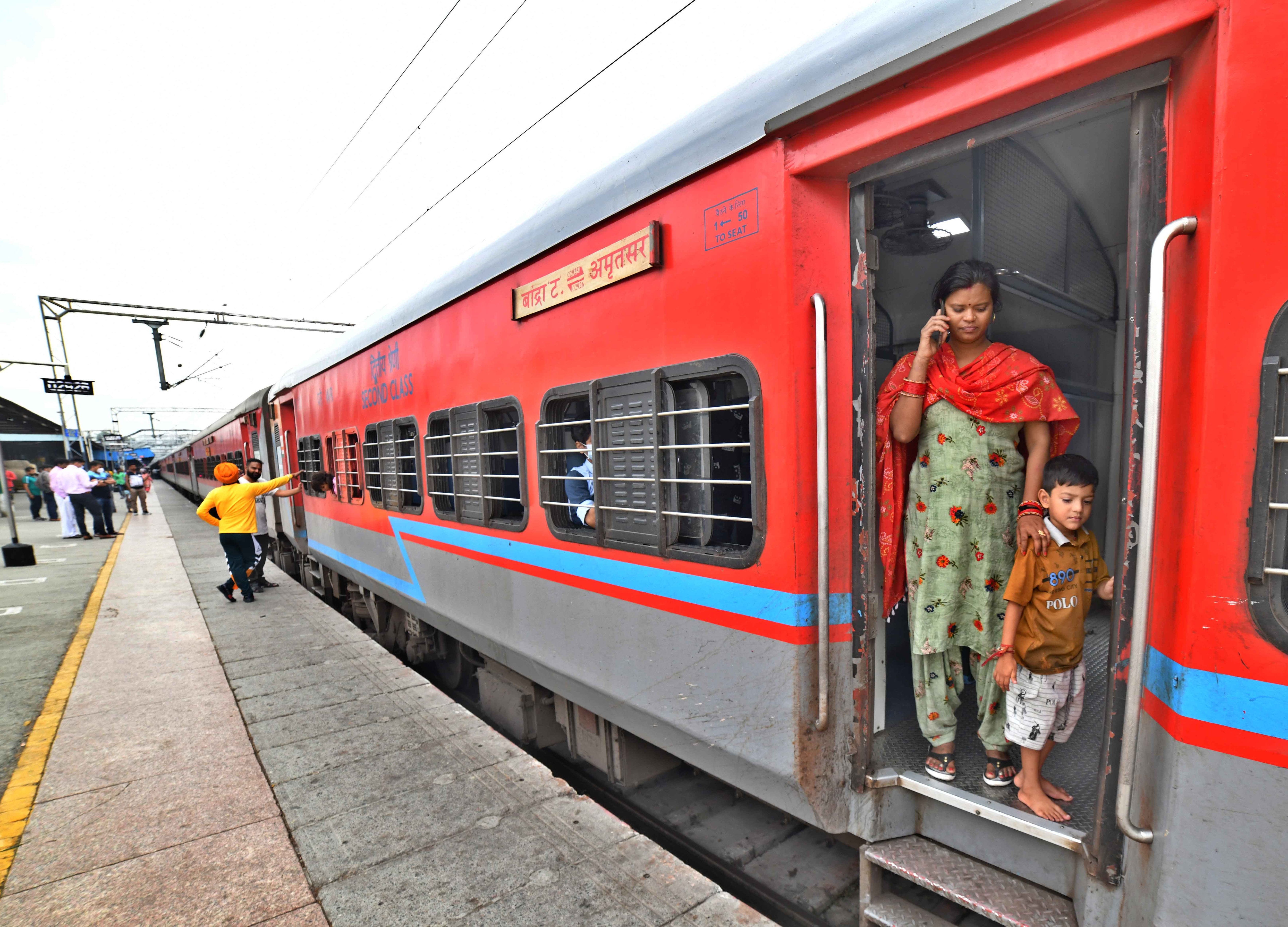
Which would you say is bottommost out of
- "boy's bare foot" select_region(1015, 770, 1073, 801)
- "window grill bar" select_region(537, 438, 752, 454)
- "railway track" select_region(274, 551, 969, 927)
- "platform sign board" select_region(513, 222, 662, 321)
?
"railway track" select_region(274, 551, 969, 927)

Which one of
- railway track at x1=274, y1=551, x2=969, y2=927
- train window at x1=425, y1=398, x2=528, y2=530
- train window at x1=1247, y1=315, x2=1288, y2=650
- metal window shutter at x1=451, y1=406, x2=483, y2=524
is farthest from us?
metal window shutter at x1=451, y1=406, x2=483, y2=524

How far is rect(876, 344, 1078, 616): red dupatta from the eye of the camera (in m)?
2.04

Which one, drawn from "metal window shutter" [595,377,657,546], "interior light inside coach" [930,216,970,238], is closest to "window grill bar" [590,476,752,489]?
"metal window shutter" [595,377,657,546]

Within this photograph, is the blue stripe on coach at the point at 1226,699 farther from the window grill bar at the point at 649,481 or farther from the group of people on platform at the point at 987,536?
the window grill bar at the point at 649,481

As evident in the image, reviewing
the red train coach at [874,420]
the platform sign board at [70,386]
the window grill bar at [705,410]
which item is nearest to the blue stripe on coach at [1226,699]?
the red train coach at [874,420]

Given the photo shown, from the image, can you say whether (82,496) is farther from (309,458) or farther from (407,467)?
(407,467)

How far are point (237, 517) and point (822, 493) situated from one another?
756 cm

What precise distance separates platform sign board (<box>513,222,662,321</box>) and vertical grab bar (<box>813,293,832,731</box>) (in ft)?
2.77

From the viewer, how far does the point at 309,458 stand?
843 centimetres

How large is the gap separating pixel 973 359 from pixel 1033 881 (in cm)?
170

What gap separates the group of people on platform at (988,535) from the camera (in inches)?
77.3

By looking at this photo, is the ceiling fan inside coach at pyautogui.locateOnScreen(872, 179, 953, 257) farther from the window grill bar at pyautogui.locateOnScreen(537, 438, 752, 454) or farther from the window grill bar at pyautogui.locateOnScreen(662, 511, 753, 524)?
the window grill bar at pyautogui.locateOnScreen(662, 511, 753, 524)

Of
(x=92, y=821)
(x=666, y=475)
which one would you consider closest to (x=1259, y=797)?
(x=666, y=475)

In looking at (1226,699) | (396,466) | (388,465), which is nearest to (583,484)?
(1226,699)
